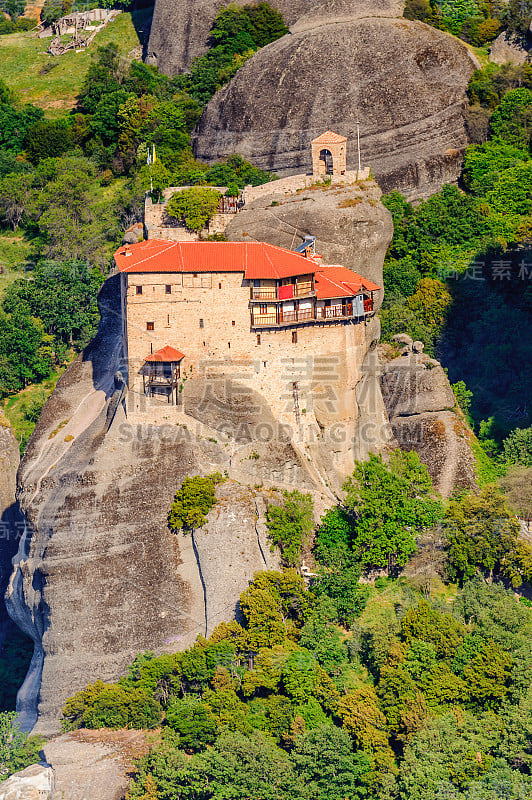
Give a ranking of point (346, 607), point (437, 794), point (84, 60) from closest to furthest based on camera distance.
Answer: point (437, 794) → point (346, 607) → point (84, 60)

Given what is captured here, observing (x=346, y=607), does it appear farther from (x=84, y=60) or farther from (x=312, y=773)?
(x=84, y=60)

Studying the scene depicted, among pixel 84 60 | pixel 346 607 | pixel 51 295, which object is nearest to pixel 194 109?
pixel 51 295

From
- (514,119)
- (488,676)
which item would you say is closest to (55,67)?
(514,119)

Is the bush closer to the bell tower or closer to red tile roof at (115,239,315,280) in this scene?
red tile roof at (115,239,315,280)

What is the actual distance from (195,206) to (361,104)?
55.3 feet

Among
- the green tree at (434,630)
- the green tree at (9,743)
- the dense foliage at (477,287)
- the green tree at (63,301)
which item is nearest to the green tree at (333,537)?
the green tree at (434,630)

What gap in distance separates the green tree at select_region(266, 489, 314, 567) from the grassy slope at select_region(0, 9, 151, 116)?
1929 inches

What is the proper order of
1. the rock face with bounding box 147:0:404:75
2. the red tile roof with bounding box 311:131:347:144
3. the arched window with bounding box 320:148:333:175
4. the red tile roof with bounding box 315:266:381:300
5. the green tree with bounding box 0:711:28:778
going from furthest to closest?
the rock face with bounding box 147:0:404:75 → the arched window with bounding box 320:148:333:175 → the red tile roof with bounding box 311:131:347:144 → the red tile roof with bounding box 315:266:381:300 → the green tree with bounding box 0:711:28:778

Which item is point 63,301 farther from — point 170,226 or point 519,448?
point 519,448

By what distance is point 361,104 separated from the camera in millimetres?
83188

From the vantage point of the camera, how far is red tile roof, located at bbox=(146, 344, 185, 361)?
6366 cm

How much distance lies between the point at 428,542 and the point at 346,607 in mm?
5270

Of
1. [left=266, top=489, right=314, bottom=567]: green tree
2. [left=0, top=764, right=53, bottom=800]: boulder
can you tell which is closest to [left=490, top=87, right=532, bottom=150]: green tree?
[left=266, top=489, right=314, bottom=567]: green tree

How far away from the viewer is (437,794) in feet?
175
